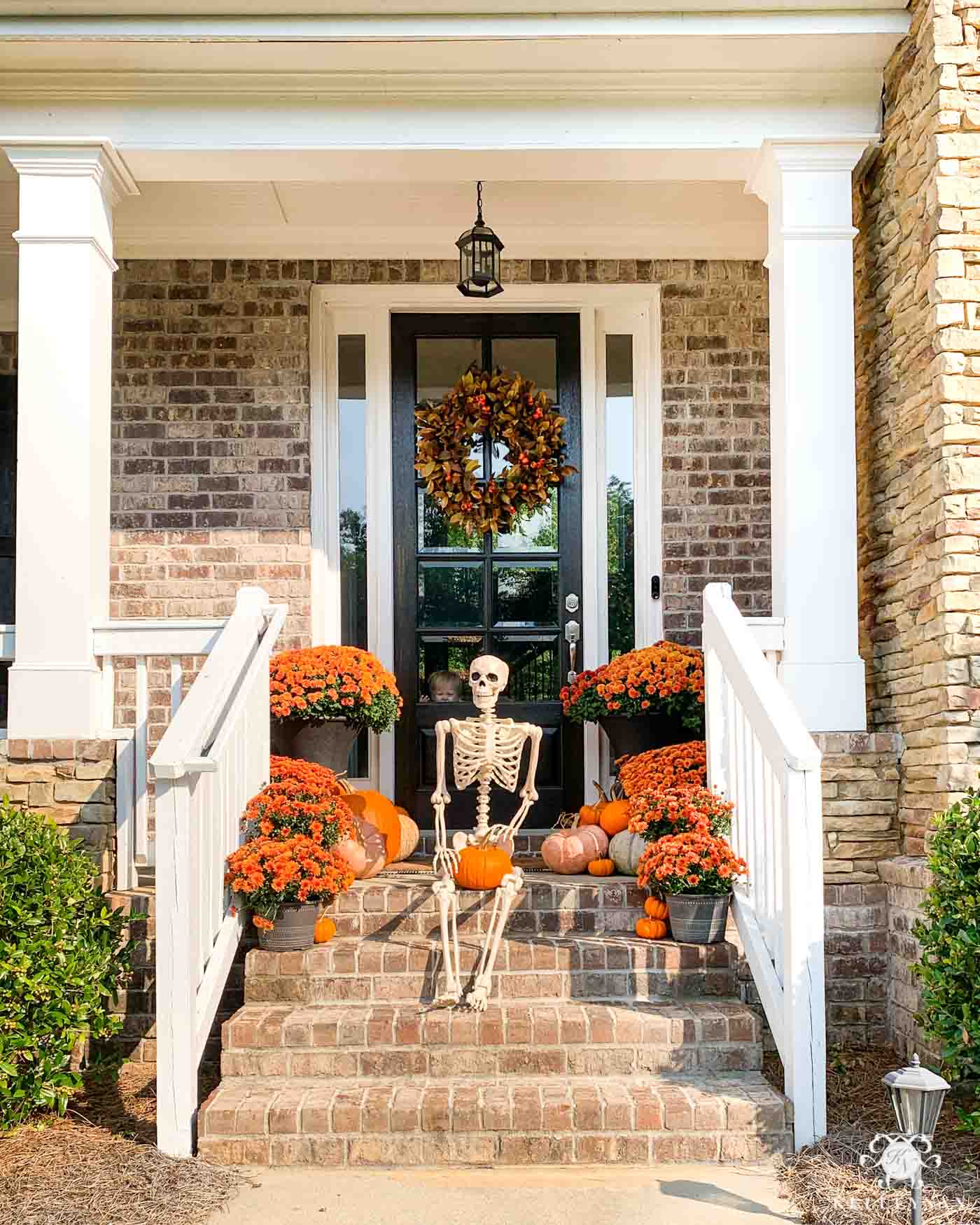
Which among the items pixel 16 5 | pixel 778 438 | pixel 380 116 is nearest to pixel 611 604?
pixel 778 438

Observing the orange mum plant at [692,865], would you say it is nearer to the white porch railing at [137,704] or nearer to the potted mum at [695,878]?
the potted mum at [695,878]

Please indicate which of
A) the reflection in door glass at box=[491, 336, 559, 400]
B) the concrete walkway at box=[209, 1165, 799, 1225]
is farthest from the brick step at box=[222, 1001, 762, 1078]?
the reflection in door glass at box=[491, 336, 559, 400]

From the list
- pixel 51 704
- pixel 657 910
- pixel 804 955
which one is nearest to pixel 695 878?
pixel 657 910

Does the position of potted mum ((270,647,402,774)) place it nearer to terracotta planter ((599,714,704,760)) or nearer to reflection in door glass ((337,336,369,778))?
reflection in door glass ((337,336,369,778))

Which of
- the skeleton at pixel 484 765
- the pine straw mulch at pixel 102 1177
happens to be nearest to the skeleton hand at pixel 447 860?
the skeleton at pixel 484 765

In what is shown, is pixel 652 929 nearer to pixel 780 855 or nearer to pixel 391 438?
pixel 780 855

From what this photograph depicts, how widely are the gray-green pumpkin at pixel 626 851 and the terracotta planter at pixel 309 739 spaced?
127 cm

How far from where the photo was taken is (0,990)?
12.8 ft

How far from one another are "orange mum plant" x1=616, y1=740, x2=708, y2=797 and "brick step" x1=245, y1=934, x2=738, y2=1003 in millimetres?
652

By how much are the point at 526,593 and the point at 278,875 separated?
2733mm

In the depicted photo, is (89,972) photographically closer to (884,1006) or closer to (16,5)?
(884,1006)

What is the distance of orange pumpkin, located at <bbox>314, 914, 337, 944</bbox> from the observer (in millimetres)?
4547

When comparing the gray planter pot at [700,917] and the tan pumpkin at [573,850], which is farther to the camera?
the tan pumpkin at [573,850]

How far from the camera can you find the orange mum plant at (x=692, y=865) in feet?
14.5
